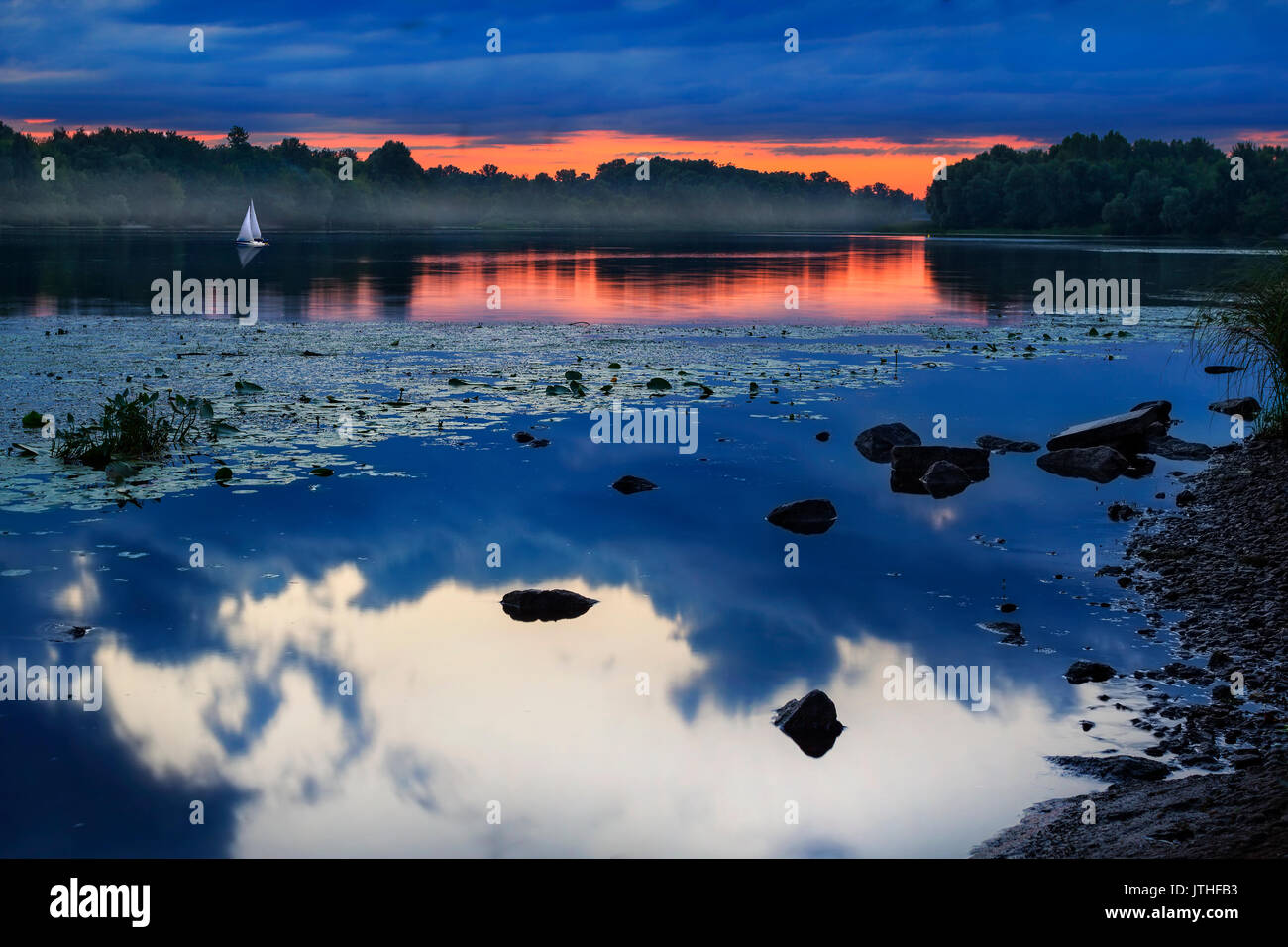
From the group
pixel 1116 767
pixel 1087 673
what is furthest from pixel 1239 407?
pixel 1116 767

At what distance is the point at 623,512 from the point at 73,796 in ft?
30.3

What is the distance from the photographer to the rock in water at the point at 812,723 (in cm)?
988

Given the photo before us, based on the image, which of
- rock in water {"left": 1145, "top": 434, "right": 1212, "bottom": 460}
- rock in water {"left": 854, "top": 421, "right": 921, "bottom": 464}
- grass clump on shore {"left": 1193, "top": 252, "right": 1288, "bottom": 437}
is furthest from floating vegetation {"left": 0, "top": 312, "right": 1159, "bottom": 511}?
grass clump on shore {"left": 1193, "top": 252, "right": 1288, "bottom": 437}

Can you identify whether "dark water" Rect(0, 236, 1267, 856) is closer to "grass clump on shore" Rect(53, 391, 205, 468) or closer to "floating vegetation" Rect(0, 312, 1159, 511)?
"floating vegetation" Rect(0, 312, 1159, 511)

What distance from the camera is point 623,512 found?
17.0 metres

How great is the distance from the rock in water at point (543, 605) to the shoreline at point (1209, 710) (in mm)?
5495

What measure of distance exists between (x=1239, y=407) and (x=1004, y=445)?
6.26 meters

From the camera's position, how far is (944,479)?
18297 millimetres

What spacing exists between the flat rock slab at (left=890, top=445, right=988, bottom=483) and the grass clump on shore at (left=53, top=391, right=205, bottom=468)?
11292 millimetres

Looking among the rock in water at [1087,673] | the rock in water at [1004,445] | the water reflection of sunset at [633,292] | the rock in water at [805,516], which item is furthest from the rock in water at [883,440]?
the water reflection of sunset at [633,292]

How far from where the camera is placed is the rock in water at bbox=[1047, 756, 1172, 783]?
348 inches

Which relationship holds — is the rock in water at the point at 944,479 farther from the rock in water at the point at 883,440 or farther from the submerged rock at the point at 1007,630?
the submerged rock at the point at 1007,630
